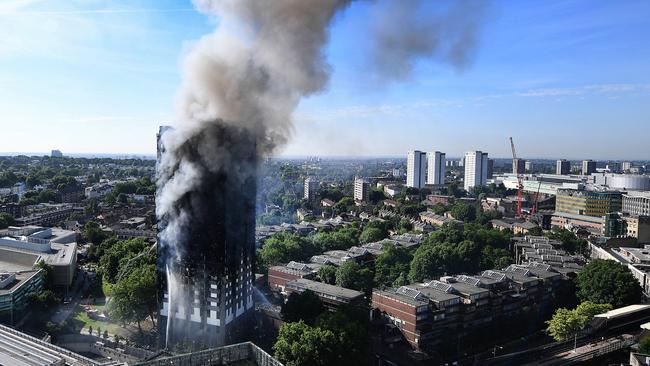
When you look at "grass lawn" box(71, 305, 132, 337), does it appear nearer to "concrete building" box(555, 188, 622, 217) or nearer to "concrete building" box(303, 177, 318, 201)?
"concrete building" box(303, 177, 318, 201)

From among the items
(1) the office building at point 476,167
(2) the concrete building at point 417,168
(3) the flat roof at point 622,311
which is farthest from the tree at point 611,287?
(1) the office building at point 476,167

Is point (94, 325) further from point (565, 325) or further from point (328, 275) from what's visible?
point (565, 325)

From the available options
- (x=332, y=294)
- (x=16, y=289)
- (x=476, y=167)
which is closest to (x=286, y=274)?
(x=332, y=294)

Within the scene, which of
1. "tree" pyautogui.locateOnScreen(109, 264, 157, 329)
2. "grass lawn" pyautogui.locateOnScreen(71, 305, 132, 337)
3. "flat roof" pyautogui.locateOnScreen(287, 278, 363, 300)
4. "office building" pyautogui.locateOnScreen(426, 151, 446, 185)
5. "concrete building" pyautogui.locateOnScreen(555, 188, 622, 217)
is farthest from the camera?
"office building" pyautogui.locateOnScreen(426, 151, 446, 185)

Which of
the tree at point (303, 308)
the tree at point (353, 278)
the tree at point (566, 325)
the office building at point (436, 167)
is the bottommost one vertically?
the tree at point (566, 325)

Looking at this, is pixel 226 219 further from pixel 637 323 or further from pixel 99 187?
pixel 99 187

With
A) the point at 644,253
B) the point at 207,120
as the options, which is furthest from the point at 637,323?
the point at 207,120

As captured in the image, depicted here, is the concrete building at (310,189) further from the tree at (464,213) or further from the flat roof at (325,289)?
the flat roof at (325,289)

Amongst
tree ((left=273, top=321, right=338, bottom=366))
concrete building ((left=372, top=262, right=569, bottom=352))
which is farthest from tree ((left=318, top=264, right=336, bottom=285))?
tree ((left=273, top=321, right=338, bottom=366))

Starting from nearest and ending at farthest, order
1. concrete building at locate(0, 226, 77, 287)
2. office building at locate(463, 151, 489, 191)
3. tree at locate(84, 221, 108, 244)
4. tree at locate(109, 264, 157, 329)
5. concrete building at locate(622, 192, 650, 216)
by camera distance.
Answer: tree at locate(109, 264, 157, 329), concrete building at locate(0, 226, 77, 287), tree at locate(84, 221, 108, 244), concrete building at locate(622, 192, 650, 216), office building at locate(463, 151, 489, 191)
